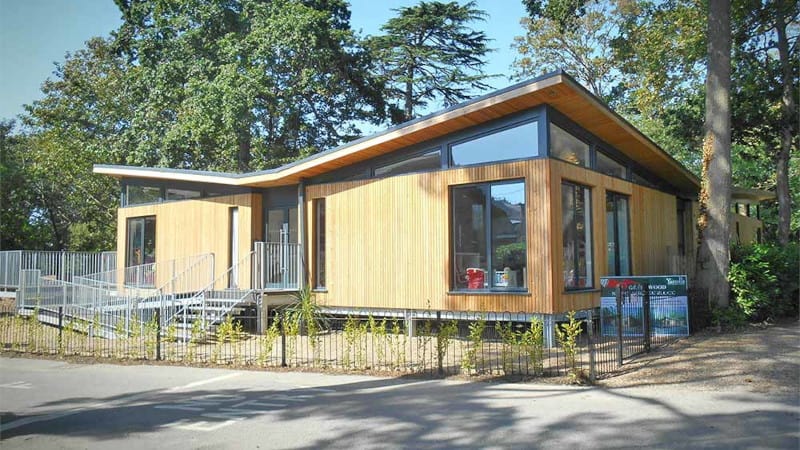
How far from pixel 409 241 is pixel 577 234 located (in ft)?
11.8

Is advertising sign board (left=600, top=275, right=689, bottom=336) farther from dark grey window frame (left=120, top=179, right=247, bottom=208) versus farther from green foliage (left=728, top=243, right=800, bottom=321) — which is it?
dark grey window frame (left=120, top=179, right=247, bottom=208)

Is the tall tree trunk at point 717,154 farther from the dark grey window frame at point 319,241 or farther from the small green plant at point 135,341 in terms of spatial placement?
the small green plant at point 135,341

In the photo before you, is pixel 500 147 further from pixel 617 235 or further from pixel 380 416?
pixel 380 416

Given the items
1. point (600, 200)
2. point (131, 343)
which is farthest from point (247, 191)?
point (600, 200)

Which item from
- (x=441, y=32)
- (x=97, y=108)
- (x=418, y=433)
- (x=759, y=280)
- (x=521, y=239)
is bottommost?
(x=418, y=433)

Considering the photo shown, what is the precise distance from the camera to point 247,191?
16.5 m

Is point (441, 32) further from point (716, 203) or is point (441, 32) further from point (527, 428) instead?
point (527, 428)

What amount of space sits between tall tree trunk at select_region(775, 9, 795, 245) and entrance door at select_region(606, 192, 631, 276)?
703 centimetres

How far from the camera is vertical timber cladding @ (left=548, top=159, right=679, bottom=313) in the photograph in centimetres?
1151

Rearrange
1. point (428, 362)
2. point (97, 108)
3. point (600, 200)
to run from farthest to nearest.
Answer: point (97, 108), point (600, 200), point (428, 362)

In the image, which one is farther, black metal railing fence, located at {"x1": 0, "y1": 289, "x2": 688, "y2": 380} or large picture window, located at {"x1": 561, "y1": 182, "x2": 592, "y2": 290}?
large picture window, located at {"x1": 561, "y1": 182, "x2": 592, "y2": 290}

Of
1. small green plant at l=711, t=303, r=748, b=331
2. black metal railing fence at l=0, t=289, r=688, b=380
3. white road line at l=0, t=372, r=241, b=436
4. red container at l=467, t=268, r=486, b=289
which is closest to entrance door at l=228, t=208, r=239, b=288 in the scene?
black metal railing fence at l=0, t=289, r=688, b=380

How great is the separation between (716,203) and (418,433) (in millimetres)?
10121

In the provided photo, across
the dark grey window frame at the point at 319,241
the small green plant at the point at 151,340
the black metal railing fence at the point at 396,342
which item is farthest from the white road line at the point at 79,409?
the dark grey window frame at the point at 319,241
